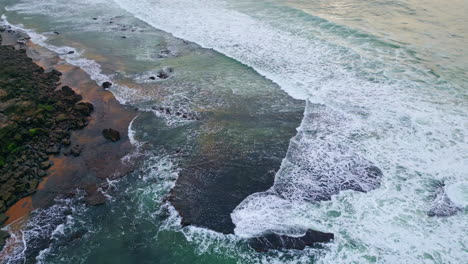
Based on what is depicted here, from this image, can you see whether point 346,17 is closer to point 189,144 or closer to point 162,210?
point 189,144

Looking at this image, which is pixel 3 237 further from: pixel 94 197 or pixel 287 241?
pixel 287 241

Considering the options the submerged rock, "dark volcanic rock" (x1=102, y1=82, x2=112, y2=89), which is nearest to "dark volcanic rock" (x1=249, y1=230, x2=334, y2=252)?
the submerged rock

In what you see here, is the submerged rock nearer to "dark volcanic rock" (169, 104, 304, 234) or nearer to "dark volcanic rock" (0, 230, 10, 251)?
"dark volcanic rock" (169, 104, 304, 234)

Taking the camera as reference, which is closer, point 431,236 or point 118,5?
point 431,236

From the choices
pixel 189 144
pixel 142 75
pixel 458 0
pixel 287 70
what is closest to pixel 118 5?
pixel 142 75

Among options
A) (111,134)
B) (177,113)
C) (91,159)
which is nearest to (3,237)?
(91,159)
